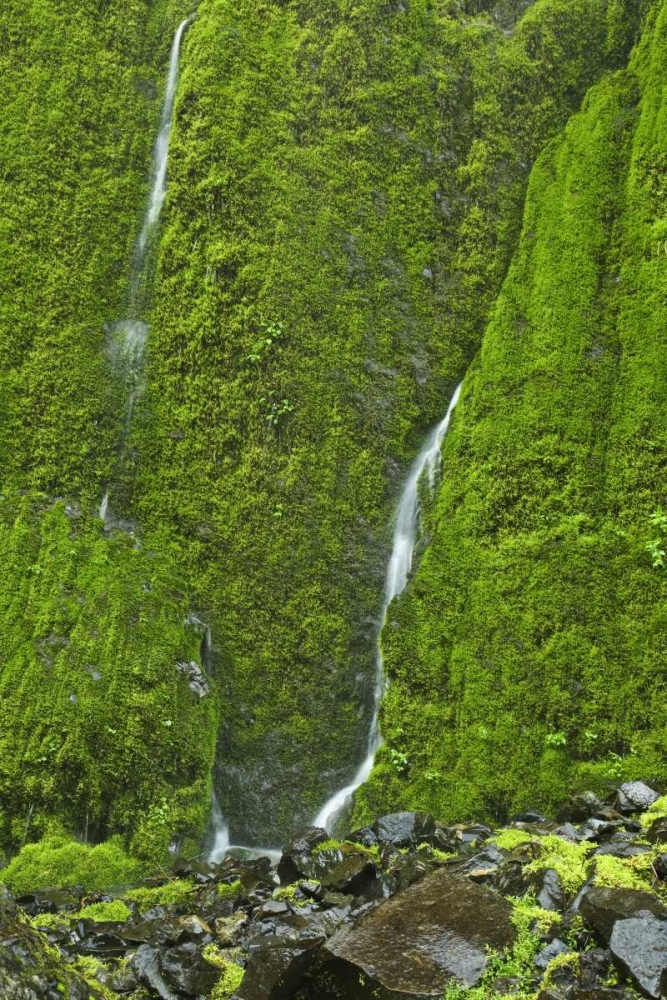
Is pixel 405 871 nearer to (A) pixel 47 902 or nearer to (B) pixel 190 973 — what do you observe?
(B) pixel 190 973

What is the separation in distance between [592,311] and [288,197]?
5885 mm

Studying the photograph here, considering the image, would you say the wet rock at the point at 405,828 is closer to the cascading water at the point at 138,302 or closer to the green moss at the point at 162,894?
the green moss at the point at 162,894

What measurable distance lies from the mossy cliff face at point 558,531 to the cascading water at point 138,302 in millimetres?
5753

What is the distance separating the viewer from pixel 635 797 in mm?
8844

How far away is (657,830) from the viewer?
22.2ft

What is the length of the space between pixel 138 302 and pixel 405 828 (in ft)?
34.9

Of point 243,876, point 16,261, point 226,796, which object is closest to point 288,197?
point 16,261

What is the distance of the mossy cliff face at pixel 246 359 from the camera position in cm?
1247

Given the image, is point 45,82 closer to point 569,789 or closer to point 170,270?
point 170,270

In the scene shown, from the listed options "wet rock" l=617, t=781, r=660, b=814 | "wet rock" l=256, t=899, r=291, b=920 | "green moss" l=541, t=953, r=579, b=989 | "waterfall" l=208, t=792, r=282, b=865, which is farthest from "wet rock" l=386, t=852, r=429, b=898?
"waterfall" l=208, t=792, r=282, b=865

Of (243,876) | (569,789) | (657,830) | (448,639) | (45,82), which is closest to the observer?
(657,830)

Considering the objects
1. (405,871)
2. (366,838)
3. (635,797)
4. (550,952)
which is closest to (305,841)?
(366,838)

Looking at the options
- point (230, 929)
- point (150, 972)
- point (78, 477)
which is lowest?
point (230, 929)

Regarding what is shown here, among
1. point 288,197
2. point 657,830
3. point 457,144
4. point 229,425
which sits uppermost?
point 457,144
